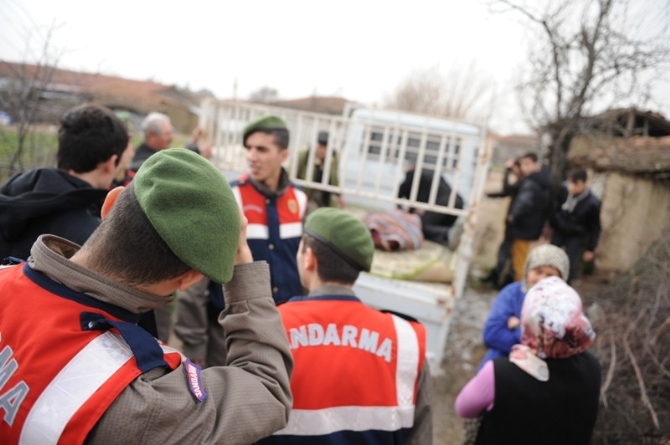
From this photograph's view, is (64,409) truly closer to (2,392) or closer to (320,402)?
(2,392)

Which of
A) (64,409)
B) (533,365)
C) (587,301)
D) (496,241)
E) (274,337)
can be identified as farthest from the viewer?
(496,241)

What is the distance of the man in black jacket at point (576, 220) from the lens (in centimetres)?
537

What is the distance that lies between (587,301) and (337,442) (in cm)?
439

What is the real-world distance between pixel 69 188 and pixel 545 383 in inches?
80.5

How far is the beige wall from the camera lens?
724cm

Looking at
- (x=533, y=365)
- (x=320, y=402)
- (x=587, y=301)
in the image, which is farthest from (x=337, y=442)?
(x=587, y=301)

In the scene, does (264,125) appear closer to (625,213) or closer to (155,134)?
(155,134)

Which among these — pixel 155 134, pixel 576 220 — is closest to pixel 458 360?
pixel 576 220

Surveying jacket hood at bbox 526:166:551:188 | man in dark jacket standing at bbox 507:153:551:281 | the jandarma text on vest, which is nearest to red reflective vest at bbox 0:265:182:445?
the jandarma text on vest

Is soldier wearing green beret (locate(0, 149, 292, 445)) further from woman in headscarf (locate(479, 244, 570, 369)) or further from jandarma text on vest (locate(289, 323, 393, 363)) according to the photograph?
woman in headscarf (locate(479, 244, 570, 369))

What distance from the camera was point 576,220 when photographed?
18.0 ft

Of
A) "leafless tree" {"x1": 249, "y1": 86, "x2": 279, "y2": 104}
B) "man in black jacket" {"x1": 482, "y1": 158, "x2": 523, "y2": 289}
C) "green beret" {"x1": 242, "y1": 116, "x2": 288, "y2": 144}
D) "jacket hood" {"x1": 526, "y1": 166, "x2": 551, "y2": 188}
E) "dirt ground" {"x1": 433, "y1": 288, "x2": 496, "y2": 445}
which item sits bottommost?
"dirt ground" {"x1": 433, "y1": 288, "x2": 496, "y2": 445}

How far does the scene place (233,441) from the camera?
2.90 ft

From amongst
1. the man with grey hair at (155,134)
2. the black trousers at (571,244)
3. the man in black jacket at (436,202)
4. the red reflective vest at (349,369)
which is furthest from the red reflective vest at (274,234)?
the black trousers at (571,244)
